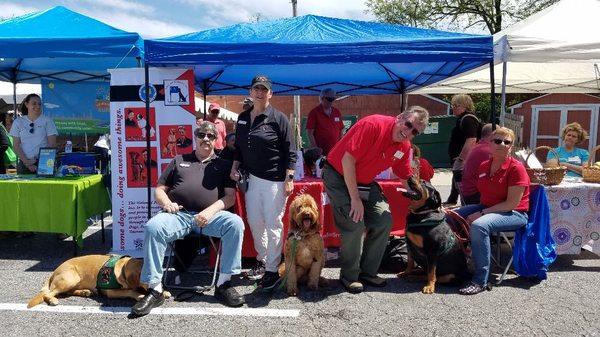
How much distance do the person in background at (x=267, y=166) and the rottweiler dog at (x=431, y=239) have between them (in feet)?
3.40

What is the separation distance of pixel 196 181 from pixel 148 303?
1040mm

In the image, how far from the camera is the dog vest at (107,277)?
11.8 feet

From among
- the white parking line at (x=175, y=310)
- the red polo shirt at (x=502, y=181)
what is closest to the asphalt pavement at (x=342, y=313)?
the white parking line at (x=175, y=310)

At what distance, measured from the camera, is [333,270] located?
4.45m

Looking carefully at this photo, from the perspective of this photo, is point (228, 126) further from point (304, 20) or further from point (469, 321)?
point (469, 321)

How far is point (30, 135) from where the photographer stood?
18.5ft

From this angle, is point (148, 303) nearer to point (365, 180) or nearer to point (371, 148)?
point (365, 180)

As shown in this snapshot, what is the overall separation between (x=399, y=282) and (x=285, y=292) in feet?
3.41

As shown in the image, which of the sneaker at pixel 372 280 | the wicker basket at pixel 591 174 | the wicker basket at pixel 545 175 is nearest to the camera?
the sneaker at pixel 372 280

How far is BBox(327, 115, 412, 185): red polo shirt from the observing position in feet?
11.3

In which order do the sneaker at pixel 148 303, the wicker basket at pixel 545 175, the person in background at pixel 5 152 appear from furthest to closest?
the person in background at pixel 5 152, the wicker basket at pixel 545 175, the sneaker at pixel 148 303

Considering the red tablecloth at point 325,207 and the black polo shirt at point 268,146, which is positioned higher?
the black polo shirt at point 268,146

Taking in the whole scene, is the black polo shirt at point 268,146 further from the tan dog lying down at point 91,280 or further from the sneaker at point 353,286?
the tan dog lying down at point 91,280

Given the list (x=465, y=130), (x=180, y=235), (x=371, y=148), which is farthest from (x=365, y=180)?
(x=465, y=130)
